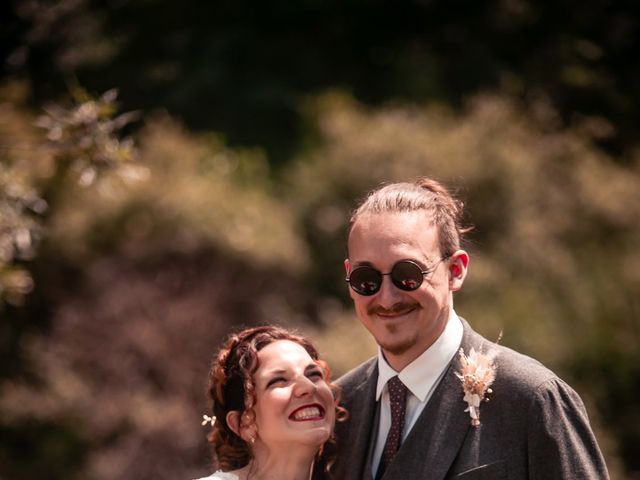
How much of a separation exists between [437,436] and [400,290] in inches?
19.5

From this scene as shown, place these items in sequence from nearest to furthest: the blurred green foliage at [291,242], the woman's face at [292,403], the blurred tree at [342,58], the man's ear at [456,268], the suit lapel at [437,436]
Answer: the suit lapel at [437,436], the man's ear at [456,268], the woman's face at [292,403], the blurred green foliage at [291,242], the blurred tree at [342,58]

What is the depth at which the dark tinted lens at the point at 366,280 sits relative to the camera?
10.2ft

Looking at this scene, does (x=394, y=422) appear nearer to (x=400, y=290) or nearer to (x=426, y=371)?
(x=426, y=371)

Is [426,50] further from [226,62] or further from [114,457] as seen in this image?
[114,457]

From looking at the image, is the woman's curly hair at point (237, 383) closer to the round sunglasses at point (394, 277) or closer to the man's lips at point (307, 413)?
the man's lips at point (307, 413)

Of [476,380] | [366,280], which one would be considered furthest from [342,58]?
[476,380]

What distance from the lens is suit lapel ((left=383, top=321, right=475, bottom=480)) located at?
2988 mm

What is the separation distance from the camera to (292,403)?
3.41 m

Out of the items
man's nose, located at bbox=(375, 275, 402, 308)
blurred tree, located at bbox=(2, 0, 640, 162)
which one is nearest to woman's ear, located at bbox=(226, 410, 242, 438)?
man's nose, located at bbox=(375, 275, 402, 308)

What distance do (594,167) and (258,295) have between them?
183 inches

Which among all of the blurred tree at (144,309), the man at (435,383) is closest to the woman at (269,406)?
the man at (435,383)

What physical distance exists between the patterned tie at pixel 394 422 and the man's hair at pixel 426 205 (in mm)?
498

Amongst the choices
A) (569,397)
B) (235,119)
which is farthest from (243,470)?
(235,119)

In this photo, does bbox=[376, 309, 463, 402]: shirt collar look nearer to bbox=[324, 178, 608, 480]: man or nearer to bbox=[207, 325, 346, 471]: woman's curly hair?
bbox=[324, 178, 608, 480]: man
